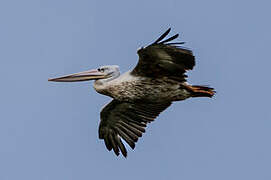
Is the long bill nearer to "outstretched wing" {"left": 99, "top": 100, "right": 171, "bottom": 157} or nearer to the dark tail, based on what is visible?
"outstretched wing" {"left": 99, "top": 100, "right": 171, "bottom": 157}

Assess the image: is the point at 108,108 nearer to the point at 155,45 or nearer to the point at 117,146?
the point at 117,146

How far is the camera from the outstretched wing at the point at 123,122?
554 inches

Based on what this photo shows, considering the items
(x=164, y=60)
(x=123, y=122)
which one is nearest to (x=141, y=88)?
(x=164, y=60)

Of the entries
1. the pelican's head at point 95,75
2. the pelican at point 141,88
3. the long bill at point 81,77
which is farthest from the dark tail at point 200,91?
the long bill at point 81,77

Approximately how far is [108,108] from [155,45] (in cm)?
253

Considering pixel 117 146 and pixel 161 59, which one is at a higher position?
pixel 161 59

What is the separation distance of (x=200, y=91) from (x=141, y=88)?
3.54 feet

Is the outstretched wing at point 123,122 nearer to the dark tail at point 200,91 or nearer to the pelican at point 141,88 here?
the pelican at point 141,88

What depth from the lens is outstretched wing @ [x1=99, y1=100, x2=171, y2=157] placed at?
46.2ft

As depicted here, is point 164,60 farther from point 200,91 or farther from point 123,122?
point 123,122

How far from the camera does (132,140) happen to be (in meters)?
14.2

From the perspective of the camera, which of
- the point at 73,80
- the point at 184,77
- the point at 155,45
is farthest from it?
the point at 73,80

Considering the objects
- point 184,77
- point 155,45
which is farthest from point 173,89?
point 155,45

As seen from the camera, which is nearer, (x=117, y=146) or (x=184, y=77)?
(x=184, y=77)
